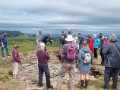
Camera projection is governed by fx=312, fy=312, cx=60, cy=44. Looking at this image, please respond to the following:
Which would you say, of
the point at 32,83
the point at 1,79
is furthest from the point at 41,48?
the point at 1,79

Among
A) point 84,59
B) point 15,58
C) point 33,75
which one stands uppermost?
point 84,59

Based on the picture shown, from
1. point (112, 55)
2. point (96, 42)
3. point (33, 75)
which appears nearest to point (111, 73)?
point (112, 55)

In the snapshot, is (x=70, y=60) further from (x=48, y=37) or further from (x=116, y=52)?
(x=48, y=37)

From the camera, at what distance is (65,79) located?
18609 millimetres

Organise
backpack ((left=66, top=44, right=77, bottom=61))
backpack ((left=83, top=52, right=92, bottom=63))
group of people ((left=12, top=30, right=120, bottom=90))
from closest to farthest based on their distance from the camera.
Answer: backpack ((left=66, top=44, right=77, bottom=61)) → group of people ((left=12, top=30, right=120, bottom=90)) → backpack ((left=83, top=52, right=92, bottom=63))

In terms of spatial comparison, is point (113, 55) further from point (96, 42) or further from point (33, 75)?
point (96, 42)

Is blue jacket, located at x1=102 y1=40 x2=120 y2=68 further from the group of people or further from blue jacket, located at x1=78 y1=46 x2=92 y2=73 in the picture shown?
blue jacket, located at x1=78 y1=46 x2=92 y2=73

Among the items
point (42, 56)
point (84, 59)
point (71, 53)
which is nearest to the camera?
point (71, 53)

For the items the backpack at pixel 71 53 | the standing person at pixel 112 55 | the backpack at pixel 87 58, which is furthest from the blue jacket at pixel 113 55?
the backpack at pixel 71 53

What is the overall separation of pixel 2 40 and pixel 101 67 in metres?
10.3

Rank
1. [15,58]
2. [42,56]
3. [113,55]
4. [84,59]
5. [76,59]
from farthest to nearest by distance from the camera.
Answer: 1. [15,58]
2. [84,59]
3. [76,59]
4. [113,55]
5. [42,56]

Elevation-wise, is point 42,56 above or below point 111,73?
above

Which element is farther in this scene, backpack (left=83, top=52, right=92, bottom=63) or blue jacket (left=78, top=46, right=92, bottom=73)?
blue jacket (left=78, top=46, right=92, bottom=73)

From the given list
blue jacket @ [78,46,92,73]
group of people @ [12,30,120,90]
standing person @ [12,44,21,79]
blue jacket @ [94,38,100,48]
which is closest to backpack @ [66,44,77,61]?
group of people @ [12,30,120,90]
